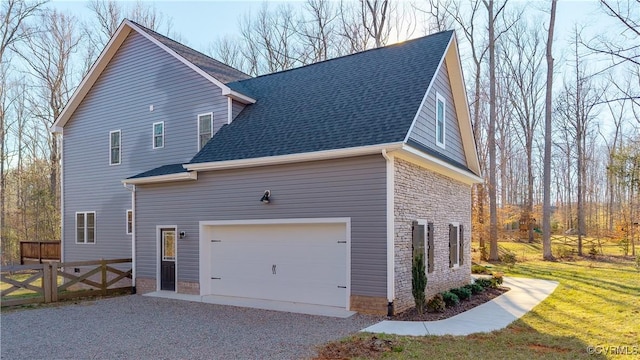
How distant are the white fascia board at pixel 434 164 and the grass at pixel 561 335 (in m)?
3.73

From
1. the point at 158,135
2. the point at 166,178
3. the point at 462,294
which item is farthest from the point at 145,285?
the point at 462,294

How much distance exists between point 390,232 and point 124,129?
35.8ft

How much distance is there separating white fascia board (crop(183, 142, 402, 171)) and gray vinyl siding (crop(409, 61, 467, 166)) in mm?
1359

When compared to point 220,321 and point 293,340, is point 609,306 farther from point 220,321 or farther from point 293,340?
point 220,321

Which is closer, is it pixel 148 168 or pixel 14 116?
pixel 148 168

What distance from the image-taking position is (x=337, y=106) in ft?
37.6

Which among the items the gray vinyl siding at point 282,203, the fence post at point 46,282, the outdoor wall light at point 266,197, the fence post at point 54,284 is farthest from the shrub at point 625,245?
the fence post at point 46,282

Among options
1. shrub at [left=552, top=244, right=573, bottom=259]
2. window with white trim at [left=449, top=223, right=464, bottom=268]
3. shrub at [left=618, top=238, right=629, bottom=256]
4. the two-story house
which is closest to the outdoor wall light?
the two-story house

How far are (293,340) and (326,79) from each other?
27.5 feet

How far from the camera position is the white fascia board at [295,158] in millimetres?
8961

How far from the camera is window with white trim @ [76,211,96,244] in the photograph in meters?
16.1

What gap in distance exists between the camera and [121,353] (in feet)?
22.2

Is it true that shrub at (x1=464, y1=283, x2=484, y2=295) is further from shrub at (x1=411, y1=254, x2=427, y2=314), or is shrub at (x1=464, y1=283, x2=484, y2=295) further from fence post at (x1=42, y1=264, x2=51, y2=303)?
fence post at (x1=42, y1=264, x2=51, y2=303)

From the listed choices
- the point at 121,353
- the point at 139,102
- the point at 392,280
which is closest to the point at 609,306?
the point at 392,280
